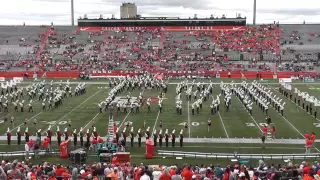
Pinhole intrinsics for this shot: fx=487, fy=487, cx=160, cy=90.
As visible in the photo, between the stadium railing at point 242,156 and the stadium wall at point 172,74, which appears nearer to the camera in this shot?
the stadium railing at point 242,156

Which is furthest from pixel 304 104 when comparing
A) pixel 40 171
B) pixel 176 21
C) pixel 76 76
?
pixel 176 21

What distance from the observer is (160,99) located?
99.2ft

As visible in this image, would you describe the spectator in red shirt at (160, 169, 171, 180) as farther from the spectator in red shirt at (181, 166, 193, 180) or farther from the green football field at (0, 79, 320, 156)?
the green football field at (0, 79, 320, 156)

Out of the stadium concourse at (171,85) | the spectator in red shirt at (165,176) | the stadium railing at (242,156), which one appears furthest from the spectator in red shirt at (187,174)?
the stadium railing at (242,156)

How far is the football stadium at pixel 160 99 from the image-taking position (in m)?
16.1

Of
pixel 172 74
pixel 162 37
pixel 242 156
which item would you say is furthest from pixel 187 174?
pixel 162 37

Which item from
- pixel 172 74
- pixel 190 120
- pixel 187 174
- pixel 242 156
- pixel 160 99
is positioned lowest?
pixel 190 120

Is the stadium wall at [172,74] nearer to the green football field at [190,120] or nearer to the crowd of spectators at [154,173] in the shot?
the green football field at [190,120]

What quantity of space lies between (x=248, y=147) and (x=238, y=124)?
16.6ft

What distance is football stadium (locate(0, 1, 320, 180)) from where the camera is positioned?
16.1m

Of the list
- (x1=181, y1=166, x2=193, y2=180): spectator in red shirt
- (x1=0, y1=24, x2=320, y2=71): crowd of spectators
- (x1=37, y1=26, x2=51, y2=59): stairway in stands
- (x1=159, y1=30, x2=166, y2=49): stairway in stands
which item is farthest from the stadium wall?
(x1=181, y1=166, x2=193, y2=180): spectator in red shirt

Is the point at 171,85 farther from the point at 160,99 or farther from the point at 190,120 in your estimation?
the point at 190,120

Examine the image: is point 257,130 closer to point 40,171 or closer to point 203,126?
point 203,126

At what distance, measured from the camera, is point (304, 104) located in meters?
30.8
